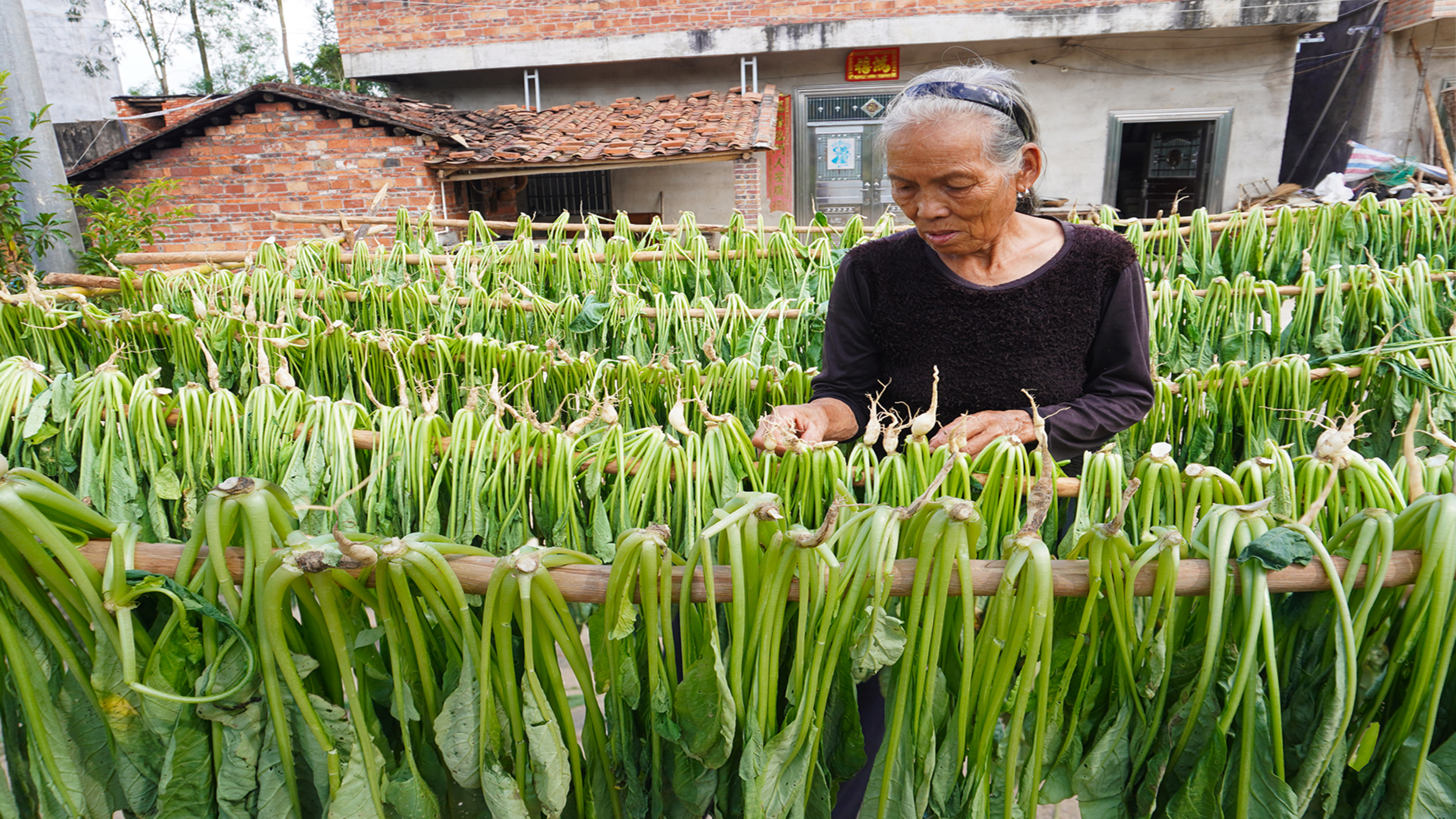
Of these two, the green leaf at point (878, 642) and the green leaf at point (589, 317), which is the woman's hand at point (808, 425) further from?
the green leaf at point (589, 317)

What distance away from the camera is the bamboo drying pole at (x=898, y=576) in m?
0.81

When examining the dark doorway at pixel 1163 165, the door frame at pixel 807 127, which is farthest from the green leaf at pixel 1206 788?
the dark doorway at pixel 1163 165

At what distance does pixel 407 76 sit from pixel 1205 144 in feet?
31.6

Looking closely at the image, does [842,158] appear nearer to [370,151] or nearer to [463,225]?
[370,151]

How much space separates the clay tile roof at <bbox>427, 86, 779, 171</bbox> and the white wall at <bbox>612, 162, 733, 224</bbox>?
2.20 ft

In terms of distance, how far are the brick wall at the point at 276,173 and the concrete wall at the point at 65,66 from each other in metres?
4.06

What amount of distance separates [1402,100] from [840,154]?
21.1 ft

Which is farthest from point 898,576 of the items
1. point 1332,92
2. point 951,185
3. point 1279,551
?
point 1332,92

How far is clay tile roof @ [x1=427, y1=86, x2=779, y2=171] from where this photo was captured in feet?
25.7

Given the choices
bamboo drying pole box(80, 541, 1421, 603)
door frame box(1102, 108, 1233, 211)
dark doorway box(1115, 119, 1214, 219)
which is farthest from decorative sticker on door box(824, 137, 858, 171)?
bamboo drying pole box(80, 541, 1421, 603)

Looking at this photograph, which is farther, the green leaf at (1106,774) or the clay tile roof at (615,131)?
the clay tile roof at (615,131)

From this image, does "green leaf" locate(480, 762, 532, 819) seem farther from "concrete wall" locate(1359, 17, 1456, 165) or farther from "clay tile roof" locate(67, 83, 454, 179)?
"concrete wall" locate(1359, 17, 1456, 165)

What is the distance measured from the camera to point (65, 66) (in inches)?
462

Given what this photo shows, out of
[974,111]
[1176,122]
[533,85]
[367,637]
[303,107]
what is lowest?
[367,637]
